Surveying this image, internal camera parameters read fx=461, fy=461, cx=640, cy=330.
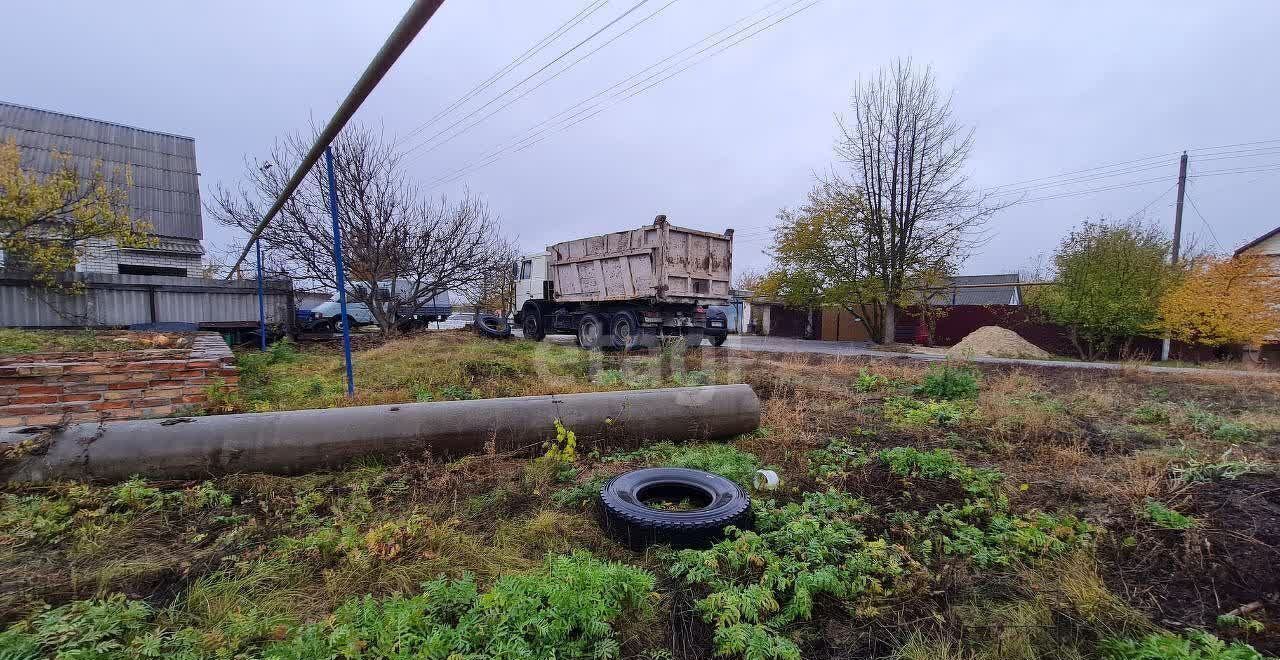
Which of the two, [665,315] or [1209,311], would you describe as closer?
[665,315]

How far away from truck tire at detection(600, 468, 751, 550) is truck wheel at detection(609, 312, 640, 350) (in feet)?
23.3

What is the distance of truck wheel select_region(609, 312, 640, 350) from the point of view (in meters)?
10.2

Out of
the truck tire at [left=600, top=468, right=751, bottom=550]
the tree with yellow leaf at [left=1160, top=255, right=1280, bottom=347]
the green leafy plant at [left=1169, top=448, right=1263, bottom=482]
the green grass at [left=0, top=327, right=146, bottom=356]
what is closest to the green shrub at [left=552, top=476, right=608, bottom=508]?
the truck tire at [left=600, top=468, right=751, bottom=550]

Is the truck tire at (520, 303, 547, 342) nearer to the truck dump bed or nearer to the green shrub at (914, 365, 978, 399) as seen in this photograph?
the truck dump bed

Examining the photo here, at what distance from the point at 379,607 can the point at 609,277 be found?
9.43 metres

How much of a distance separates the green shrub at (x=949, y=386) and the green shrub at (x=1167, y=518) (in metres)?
3.45

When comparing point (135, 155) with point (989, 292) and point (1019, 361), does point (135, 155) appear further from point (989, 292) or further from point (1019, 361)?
point (989, 292)

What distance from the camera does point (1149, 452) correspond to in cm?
339

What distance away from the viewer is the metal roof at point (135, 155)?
Result: 15062 mm

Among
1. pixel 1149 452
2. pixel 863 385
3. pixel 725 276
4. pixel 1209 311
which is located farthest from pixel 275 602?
pixel 1209 311

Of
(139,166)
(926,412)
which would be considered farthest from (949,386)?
(139,166)

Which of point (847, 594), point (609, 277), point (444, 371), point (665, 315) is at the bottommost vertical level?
point (847, 594)

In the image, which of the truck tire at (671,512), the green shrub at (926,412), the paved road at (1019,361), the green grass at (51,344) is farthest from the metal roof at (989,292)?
the green grass at (51,344)

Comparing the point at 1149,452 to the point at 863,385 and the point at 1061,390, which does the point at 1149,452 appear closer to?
the point at 863,385
